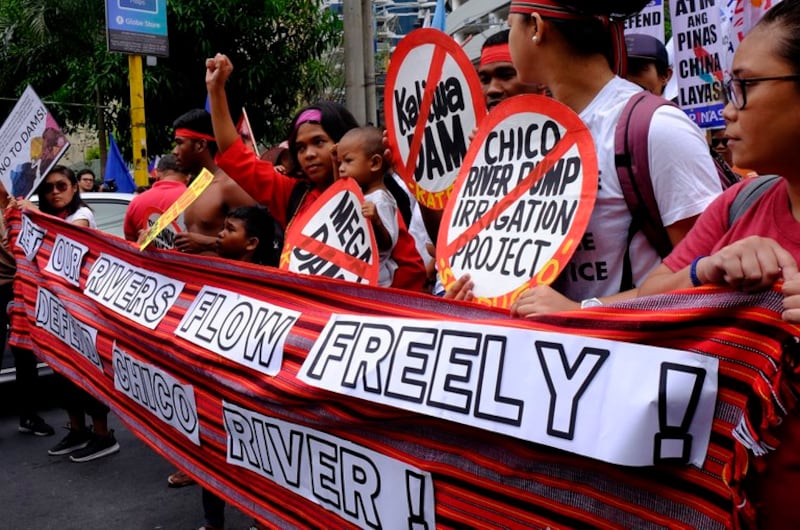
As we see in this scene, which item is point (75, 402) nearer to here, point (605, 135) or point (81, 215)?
point (81, 215)

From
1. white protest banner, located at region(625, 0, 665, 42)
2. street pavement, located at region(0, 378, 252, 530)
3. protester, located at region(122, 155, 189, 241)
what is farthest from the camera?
white protest banner, located at region(625, 0, 665, 42)

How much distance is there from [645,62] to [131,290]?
8.02 feet

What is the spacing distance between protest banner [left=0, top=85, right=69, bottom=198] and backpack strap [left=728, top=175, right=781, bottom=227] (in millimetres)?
4174

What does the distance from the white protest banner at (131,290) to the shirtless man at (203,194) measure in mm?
257

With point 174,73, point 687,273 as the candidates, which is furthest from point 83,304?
point 174,73

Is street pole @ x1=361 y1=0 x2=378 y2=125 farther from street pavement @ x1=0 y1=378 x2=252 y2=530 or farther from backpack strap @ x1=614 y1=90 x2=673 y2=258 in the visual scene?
backpack strap @ x1=614 y1=90 x2=673 y2=258

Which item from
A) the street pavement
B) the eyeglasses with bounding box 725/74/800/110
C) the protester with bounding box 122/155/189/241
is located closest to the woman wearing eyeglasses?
the protester with bounding box 122/155/189/241

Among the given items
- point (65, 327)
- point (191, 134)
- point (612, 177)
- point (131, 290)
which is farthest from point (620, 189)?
point (65, 327)

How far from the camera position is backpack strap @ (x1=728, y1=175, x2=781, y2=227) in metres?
1.72

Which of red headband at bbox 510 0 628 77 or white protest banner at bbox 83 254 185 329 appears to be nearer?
red headband at bbox 510 0 628 77

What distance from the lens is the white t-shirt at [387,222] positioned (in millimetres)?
3008

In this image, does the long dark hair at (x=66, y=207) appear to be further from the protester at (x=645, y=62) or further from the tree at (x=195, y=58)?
the tree at (x=195, y=58)

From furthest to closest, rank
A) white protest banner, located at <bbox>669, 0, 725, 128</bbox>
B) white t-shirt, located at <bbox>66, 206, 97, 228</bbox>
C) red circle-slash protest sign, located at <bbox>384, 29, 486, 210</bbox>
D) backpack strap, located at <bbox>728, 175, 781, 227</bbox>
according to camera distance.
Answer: white t-shirt, located at <bbox>66, 206, 97, 228</bbox> < white protest banner, located at <bbox>669, 0, 725, 128</bbox> < red circle-slash protest sign, located at <bbox>384, 29, 486, 210</bbox> < backpack strap, located at <bbox>728, 175, 781, 227</bbox>

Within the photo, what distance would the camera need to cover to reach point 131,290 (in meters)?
3.75
